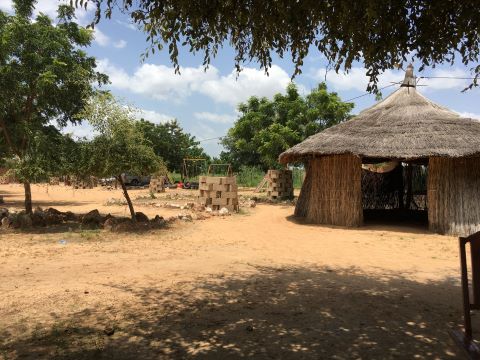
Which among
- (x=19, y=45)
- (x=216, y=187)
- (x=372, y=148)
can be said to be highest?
(x=19, y=45)

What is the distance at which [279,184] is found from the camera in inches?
885

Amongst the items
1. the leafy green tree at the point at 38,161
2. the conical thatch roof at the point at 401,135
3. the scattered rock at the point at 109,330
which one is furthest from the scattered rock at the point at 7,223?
the scattered rock at the point at 109,330

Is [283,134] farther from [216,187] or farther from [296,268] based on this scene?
[296,268]

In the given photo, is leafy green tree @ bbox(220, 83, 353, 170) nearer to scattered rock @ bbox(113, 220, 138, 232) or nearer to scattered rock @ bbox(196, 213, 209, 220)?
scattered rock @ bbox(196, 213, 209, 220)

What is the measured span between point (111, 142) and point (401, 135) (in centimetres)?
795

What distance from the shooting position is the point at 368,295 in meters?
5.69

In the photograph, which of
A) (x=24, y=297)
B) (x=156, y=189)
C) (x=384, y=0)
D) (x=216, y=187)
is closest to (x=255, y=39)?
(x=384, y=0)

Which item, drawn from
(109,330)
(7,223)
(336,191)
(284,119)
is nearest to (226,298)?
(109,330)

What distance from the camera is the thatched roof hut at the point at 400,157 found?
11.1 m

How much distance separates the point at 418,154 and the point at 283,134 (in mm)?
12263

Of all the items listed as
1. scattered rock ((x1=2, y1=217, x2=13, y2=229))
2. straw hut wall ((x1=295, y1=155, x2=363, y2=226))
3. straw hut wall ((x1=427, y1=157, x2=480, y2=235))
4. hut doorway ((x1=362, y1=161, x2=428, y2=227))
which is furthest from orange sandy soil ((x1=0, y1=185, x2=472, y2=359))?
hut doorway ((x1=362, y1=161, x2=428, y2=227))

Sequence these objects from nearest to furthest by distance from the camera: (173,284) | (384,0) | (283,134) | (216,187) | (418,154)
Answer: (384,0) → (173,284) → (418,154) → (216,187) → (283,134)

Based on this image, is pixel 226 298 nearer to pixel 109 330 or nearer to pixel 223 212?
pixel 109 330

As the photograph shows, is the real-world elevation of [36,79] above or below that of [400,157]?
above
